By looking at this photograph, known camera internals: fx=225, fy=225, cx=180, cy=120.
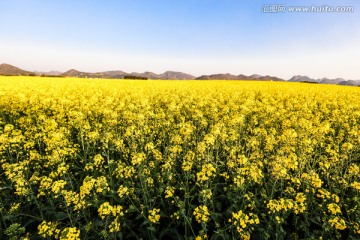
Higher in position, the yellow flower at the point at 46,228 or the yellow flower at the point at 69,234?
the yellow flower at the point at 69,234

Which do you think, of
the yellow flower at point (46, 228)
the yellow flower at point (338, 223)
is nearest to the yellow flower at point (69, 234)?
the yellow flower at point (46, 228)

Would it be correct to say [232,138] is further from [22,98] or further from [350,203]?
[22,98]

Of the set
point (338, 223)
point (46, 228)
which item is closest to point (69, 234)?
point (46, 228)

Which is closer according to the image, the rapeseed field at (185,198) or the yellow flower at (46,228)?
the yellow flower at (46,228)

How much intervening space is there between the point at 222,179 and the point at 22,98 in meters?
9.76

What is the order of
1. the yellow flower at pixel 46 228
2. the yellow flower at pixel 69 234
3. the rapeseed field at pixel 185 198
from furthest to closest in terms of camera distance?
the rapeseed field at pixel 185 198 → the yellow flower at pixel 46 228 → the yellow flower at pixel 69 234

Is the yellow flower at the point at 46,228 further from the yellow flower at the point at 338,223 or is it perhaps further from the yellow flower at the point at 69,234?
the yellow flower at the point at 338,223

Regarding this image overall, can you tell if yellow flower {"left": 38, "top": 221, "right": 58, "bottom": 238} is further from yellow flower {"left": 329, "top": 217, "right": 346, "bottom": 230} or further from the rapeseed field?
yellow flower {"left": 329, "top": 217, "right": 346, "bottom": 230}

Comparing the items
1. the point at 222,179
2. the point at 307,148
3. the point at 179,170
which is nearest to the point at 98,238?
the point at 179,170

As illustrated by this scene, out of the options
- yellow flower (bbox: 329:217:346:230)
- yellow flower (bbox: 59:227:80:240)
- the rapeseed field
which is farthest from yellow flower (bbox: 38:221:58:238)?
yellow flower (bbox: 329:217:346:230)

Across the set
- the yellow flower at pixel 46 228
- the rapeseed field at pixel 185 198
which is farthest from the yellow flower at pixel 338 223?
the yellow flower at pixel 46 228

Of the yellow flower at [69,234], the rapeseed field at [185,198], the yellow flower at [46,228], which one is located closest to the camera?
the yellow flower at [69,234]

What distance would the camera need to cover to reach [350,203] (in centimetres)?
449

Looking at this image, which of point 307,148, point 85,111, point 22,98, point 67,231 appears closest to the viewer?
point 67,231
